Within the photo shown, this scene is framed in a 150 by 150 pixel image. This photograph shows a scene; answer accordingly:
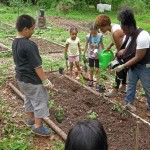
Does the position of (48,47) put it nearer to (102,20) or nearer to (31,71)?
(102,20)

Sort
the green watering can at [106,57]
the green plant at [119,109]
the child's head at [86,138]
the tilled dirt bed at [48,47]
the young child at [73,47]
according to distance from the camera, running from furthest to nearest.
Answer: the tilled dirt bed at [48,47]
the young child at [73,47]
the green watering can at [106,57]
the green plant at [119,109]
the child's head at [86,138]

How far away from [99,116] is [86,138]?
11.5ft

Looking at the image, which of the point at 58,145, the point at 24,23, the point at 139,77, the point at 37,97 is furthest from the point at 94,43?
the point at 58,145

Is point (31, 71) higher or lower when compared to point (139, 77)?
higher

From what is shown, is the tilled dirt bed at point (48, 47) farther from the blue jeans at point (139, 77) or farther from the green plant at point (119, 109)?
the green plant at point (119, 109)

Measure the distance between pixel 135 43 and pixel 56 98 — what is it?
188 cm

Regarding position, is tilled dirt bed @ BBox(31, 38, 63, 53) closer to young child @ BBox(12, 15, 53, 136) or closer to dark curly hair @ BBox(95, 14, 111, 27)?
dark curly hair @ BBox(95, 14, 111, 27)

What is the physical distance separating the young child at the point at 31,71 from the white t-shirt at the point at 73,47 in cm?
268

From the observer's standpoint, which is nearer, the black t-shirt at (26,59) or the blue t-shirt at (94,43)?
the black t-shirt at (26,59)

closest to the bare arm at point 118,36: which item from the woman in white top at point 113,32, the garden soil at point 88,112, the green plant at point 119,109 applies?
the woman in white top at point 113,32

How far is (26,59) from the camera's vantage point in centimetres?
417

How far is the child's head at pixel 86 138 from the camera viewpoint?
179 centimetres

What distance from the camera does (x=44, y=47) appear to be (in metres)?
10.9

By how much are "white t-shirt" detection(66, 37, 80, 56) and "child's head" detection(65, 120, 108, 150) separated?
5.29m
